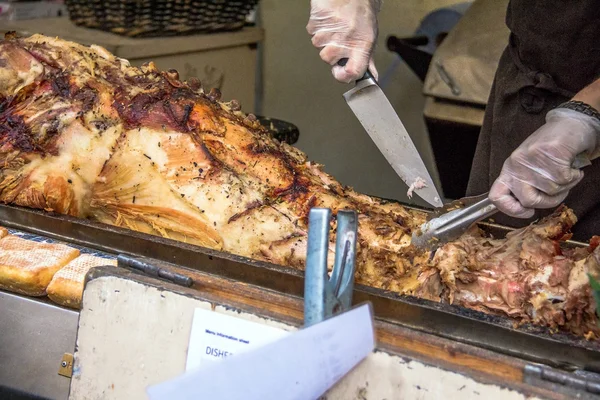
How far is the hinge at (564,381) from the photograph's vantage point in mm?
1203

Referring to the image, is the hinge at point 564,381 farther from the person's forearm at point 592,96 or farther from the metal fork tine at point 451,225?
the person's forearm at point 592,96

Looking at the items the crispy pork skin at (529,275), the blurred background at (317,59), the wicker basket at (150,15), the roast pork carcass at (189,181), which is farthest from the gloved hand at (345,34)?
the wicker basket at (150,15)

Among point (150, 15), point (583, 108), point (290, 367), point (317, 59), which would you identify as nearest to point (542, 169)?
point (583, 108)

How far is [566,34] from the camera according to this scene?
265 cm

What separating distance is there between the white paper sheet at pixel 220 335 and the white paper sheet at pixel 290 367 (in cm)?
14

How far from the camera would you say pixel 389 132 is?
229 centimetres

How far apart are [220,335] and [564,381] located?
0.63 metres

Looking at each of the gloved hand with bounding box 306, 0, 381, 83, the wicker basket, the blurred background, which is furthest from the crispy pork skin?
the wicker basket

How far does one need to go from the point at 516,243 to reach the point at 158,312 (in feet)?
3.61

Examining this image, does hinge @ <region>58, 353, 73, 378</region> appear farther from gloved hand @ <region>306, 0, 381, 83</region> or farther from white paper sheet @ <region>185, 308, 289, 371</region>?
gloved hand @ <region>306, 0, 381, 83</region>

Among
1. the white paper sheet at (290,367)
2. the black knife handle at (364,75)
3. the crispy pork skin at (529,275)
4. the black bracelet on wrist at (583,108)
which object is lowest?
the crispy pork skin at (529,275)

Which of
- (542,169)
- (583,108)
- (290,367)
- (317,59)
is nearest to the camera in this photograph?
(290,367)

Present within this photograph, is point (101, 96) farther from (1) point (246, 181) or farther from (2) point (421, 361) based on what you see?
(2) point (421, 361)

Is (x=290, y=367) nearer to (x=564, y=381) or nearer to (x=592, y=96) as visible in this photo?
(x=564, y=381)
